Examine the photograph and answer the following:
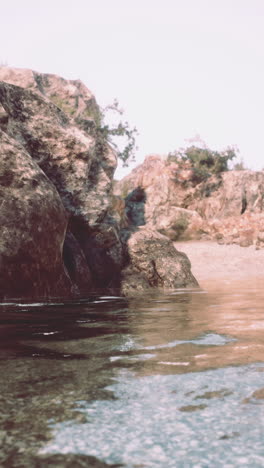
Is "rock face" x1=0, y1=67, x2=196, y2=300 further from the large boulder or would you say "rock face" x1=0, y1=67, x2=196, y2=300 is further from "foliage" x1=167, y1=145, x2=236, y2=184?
"foliage" x1=167, y1=145, x2=236, y2=184

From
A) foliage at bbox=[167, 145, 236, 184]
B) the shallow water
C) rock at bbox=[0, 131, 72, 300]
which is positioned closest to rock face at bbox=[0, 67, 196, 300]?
rock at bbox=[0, 131, 72, 300]

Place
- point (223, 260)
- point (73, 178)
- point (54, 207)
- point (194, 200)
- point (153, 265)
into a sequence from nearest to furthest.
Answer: point (54, 207)
point (73, 178)
point (153, 265)
point (223, 260)
point (194, 200)

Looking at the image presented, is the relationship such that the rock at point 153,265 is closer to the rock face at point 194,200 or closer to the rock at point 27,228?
the rock at point 27,228

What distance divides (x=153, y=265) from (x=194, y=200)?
1755 centimetres

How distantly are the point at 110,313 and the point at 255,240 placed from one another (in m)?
16.1

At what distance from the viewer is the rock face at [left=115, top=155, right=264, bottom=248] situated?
22.9m

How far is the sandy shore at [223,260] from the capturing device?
14688 mm

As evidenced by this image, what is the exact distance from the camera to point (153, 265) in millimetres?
9133

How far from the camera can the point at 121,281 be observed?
8523 millimetres

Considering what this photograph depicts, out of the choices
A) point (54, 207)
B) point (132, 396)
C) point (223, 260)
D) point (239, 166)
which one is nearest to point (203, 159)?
point (239, 166)

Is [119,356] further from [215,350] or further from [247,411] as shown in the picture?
[247,411]

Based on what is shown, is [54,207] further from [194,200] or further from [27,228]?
[194,200]

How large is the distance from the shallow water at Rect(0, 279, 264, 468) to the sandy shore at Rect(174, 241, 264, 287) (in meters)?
10.9

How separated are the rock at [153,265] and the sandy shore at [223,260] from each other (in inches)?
174
